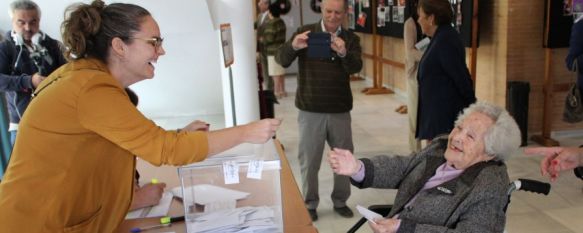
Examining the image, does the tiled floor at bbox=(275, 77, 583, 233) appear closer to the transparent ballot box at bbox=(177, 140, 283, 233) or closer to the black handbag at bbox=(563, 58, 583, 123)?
the black handbag at bbox=(563, 58, 583, 123)

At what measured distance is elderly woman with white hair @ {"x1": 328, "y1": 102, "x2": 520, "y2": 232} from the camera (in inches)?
66.7

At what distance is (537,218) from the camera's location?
3256mm

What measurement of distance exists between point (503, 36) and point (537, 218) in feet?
6.73

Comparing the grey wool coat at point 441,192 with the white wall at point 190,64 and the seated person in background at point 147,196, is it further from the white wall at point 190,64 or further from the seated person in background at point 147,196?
the white wall at point 190,64

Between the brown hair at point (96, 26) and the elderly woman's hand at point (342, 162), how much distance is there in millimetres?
885

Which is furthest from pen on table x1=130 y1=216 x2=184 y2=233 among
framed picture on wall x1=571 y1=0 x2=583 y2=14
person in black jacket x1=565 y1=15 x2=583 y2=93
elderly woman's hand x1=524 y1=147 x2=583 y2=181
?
framed picture on wall x1=571 y1=0 x2=583 y2=14

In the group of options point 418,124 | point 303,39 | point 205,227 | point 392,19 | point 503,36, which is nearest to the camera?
point 205,227

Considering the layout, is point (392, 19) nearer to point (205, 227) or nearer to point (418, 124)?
point (418, 124)

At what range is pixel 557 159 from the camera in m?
1.94

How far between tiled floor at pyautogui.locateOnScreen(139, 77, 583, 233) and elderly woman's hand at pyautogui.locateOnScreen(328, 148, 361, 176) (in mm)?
792

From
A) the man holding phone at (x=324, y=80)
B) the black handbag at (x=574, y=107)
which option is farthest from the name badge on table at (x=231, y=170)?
the black handbag at (x=574, y=107)

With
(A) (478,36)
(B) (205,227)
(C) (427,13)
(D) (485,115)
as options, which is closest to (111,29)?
(B) (205,227)

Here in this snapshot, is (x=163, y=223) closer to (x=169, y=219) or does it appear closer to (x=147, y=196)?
(x=169, y=219)

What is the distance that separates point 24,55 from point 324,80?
187 cm
